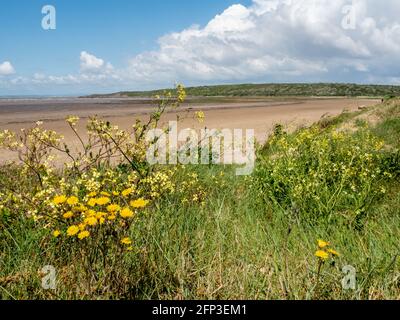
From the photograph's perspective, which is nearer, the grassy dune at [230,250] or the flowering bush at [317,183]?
the grassy dune at [230,250]

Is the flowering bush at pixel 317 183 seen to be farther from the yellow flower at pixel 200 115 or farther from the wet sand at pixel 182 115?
the wet sand at pixel 182 115

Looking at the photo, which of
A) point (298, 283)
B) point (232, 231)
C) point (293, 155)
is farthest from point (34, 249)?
point (293, 155)

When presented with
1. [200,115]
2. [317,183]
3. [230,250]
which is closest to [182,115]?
[200,115]

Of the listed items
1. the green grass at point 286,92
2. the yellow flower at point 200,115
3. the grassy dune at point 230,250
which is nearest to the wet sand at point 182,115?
the yellow flower at point 200,115

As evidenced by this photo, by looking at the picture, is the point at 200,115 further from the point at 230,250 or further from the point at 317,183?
the point at 230,250

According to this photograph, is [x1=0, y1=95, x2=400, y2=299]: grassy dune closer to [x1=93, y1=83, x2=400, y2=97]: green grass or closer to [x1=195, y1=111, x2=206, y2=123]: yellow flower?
[x1=195, y1=111, x2=206, y2=123]: yellow flower

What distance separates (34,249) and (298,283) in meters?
2.33

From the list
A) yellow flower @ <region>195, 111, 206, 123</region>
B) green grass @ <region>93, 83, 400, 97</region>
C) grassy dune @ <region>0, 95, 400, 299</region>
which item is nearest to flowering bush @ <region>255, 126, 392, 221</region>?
grassy dune @ <region>0, 95, 400, 299</region>

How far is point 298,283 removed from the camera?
298 cm

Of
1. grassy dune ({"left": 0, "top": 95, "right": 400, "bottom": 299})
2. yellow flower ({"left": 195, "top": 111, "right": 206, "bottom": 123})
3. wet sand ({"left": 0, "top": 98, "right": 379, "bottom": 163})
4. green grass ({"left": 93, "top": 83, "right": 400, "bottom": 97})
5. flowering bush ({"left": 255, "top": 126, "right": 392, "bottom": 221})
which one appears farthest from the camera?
green grass ({"left": 93, "top": 83, "right": 400, "bottom": 97})

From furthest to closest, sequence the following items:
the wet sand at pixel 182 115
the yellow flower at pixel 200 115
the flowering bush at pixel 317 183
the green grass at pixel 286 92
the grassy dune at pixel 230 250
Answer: the green grass at pixel 286 92, the wet sand at pixel 182 115, the yellow flower at pixel 200 115, the flowering bush at pixel 317 183, the grassy dune at pixel 230 250

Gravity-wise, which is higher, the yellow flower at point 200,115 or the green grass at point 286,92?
the green grass at point 286,92

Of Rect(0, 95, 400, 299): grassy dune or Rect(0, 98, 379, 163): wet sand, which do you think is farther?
Rect(0, 98, 379, 163): wet sand
